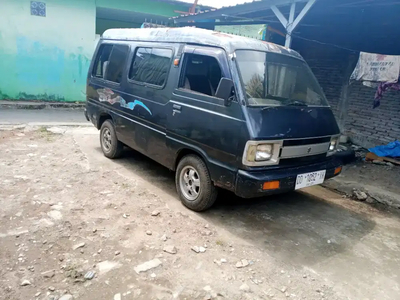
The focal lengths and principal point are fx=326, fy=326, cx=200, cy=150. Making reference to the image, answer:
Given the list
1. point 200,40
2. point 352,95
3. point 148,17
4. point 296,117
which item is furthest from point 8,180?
point 148,17

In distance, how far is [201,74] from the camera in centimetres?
407

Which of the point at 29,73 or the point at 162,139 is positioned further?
the point at 29,73

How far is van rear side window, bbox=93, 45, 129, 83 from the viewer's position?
534 centimetres

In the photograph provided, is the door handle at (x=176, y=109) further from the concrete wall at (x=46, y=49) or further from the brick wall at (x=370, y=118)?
the concrete wall at (x=46, y=49)

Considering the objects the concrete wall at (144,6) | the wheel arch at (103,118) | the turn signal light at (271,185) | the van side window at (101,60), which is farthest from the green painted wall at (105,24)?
the turn signal light at (271,185)

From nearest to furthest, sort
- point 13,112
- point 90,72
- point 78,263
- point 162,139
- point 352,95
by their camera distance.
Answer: point 78,263 → point 162,139 → point 90,72 → point 352,95 → point 13,112

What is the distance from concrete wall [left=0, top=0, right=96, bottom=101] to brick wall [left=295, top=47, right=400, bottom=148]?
7.38 metres

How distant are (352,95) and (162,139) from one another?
549cm

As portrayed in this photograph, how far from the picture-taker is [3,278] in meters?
2.69

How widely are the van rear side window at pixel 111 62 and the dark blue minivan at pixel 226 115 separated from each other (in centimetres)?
29

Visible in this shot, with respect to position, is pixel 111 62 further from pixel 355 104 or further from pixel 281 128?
pixel 355 104

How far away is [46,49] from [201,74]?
8750mm

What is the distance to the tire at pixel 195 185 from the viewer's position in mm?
3883

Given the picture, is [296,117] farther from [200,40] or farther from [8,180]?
[8,180]
